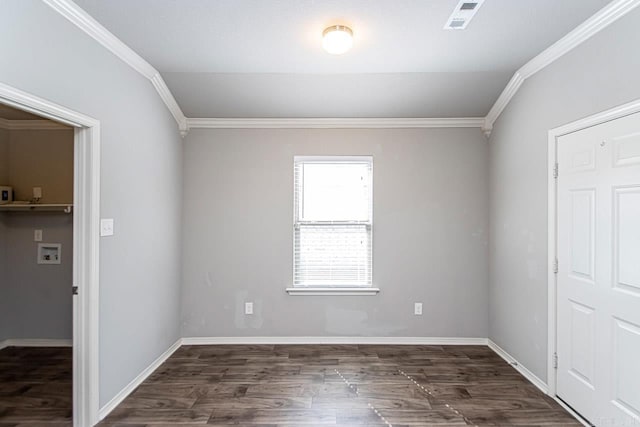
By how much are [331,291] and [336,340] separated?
53 cm

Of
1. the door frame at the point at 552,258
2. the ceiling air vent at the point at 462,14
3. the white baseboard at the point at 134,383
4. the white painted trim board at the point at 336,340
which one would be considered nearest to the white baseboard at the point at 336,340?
the white painted trim board at the point at 336,340

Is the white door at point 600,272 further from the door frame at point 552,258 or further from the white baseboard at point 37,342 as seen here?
the white baseboard at point 37,342

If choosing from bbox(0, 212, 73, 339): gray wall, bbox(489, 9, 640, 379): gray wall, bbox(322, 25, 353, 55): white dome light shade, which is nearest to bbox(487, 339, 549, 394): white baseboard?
bbox(489, 9, 640, 379): gray wall

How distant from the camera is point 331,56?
2725 mm

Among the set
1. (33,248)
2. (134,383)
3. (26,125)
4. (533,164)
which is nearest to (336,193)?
(533,164)

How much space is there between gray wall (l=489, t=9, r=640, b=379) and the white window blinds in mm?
1321

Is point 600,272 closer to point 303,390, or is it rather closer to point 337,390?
point 337,390

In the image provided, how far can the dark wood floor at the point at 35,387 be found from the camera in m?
2.30

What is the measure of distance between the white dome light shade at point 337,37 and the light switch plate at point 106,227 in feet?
6.47

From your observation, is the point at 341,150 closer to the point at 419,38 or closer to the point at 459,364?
the point at 419,38

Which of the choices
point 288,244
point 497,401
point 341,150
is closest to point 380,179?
point 341,150

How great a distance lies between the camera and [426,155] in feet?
12.0

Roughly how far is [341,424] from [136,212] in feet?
7.31

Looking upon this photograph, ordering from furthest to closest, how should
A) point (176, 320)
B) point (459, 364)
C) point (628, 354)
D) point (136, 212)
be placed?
point (176, 320)
point (459, 364)
point (136, 212)
point (628, 354)
